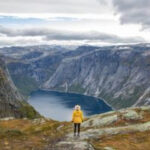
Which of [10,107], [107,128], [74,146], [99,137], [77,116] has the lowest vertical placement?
[74,146]

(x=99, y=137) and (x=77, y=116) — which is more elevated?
(x=77, y=116)

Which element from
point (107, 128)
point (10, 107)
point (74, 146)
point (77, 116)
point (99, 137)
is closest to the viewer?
point (74, 146)

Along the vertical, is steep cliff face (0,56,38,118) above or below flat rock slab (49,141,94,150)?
above

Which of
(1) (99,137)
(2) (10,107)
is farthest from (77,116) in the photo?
(2) (10,107)

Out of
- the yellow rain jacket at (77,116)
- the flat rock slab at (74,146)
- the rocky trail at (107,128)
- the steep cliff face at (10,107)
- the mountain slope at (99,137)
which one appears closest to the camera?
the flat rock slab at (74,146)

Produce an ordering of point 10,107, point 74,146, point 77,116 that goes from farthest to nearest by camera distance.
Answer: point 10,107 < point 77,116 < point 74,146

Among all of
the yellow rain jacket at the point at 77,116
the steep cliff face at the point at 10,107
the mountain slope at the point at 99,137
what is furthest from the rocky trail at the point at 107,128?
the steep cliff face at the point at 10,107

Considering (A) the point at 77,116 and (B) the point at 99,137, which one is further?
(B) the point at 99,137

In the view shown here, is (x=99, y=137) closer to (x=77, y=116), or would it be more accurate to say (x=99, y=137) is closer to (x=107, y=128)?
(x=107, y=128)

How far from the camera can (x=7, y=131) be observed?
2004 inches

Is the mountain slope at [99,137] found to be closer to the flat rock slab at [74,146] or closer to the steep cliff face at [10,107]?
the flat rock slab at [74,146]

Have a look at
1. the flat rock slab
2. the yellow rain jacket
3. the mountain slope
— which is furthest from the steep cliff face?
the flat rock slab

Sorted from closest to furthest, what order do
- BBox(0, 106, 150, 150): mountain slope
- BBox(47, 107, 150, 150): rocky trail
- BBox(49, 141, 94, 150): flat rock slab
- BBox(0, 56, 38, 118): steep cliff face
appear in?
1. BBox(49, 141, 94, 150): flat rock slab
2. BBox(47, 107, 150, 150): rocky trail
3. BBox(0, 106, 150, 150): mountain slope
4. BBox(0, 56, 38, 118): steep cliff face

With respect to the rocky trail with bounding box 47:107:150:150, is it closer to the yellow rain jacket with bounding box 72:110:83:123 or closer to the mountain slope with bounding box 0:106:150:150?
the mountain slope with bounding box 0:106:150:150
